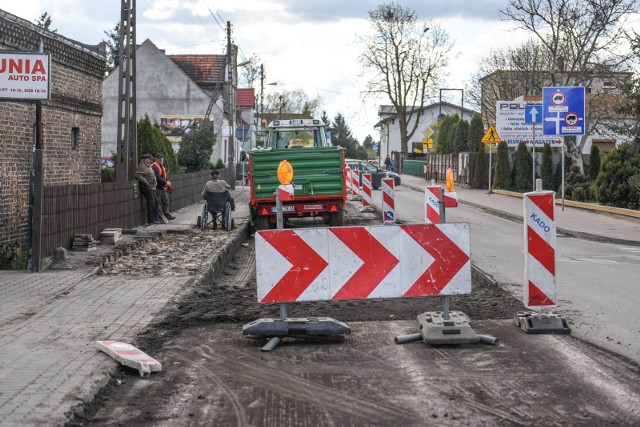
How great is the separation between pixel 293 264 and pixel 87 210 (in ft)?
31.0

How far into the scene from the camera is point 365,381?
702 centimetres

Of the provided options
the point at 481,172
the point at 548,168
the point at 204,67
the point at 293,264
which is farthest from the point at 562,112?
the point at 204,67

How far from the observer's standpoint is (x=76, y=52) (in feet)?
72.7

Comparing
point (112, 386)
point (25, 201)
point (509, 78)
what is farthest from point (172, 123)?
point (112, 386)

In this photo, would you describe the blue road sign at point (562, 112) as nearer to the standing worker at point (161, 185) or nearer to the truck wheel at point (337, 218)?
the truck wheel at point (337, 218)

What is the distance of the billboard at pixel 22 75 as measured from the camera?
13078 mm

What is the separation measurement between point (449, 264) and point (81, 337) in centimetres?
344

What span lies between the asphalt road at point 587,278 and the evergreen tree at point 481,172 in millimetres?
25908

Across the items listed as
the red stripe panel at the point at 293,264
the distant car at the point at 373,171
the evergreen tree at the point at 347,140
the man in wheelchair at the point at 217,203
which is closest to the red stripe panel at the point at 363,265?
the red stripe panel at the point at 293,264

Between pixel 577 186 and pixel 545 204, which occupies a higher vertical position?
pixel 545 204

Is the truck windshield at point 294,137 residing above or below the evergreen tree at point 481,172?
above

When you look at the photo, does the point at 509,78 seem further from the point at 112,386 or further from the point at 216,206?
the point at 112,386

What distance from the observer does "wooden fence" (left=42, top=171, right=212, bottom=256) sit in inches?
588

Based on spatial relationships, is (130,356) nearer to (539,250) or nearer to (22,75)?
(539,250)
